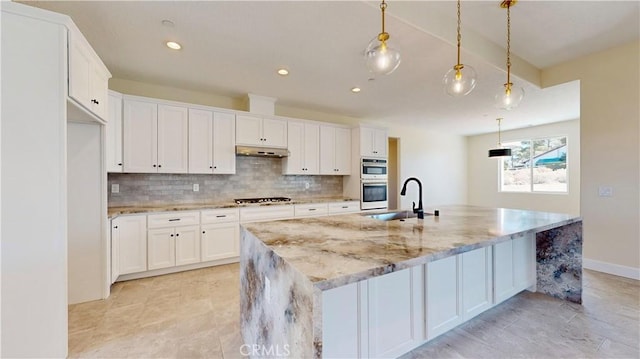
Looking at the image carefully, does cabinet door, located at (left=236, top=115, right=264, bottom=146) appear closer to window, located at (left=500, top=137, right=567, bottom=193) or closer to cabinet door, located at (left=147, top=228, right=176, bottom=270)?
cabinet door, located at (left=147, top=228, right=176, bottom=270)

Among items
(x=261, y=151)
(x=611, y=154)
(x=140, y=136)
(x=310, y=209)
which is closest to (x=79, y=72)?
(x=140, y=136)

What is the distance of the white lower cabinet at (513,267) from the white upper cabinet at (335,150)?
297 cm

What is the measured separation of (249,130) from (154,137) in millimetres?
1254

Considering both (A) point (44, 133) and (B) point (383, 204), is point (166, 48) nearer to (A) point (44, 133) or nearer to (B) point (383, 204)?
(A) point (44, 133)

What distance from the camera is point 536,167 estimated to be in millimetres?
6535

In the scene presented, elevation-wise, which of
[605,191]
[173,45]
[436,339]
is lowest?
[436,339]

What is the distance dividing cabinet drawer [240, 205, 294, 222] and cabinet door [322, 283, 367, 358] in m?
2.56

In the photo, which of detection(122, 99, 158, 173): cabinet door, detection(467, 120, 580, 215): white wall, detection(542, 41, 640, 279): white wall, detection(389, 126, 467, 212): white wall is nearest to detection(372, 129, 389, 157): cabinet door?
detection(389, 126, 467, 212): white wall

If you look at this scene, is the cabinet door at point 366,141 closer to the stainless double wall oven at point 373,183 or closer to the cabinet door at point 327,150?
the stainless double wall oven at point 373,183

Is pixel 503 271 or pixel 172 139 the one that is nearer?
pixel 503 271

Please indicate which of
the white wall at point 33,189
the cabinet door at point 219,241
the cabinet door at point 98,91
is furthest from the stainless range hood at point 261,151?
the white wall at point 33,189

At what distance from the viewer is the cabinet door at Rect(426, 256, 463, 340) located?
180 cm

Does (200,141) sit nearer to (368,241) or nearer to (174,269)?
(174,269)

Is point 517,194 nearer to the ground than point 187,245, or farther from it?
farther from it
